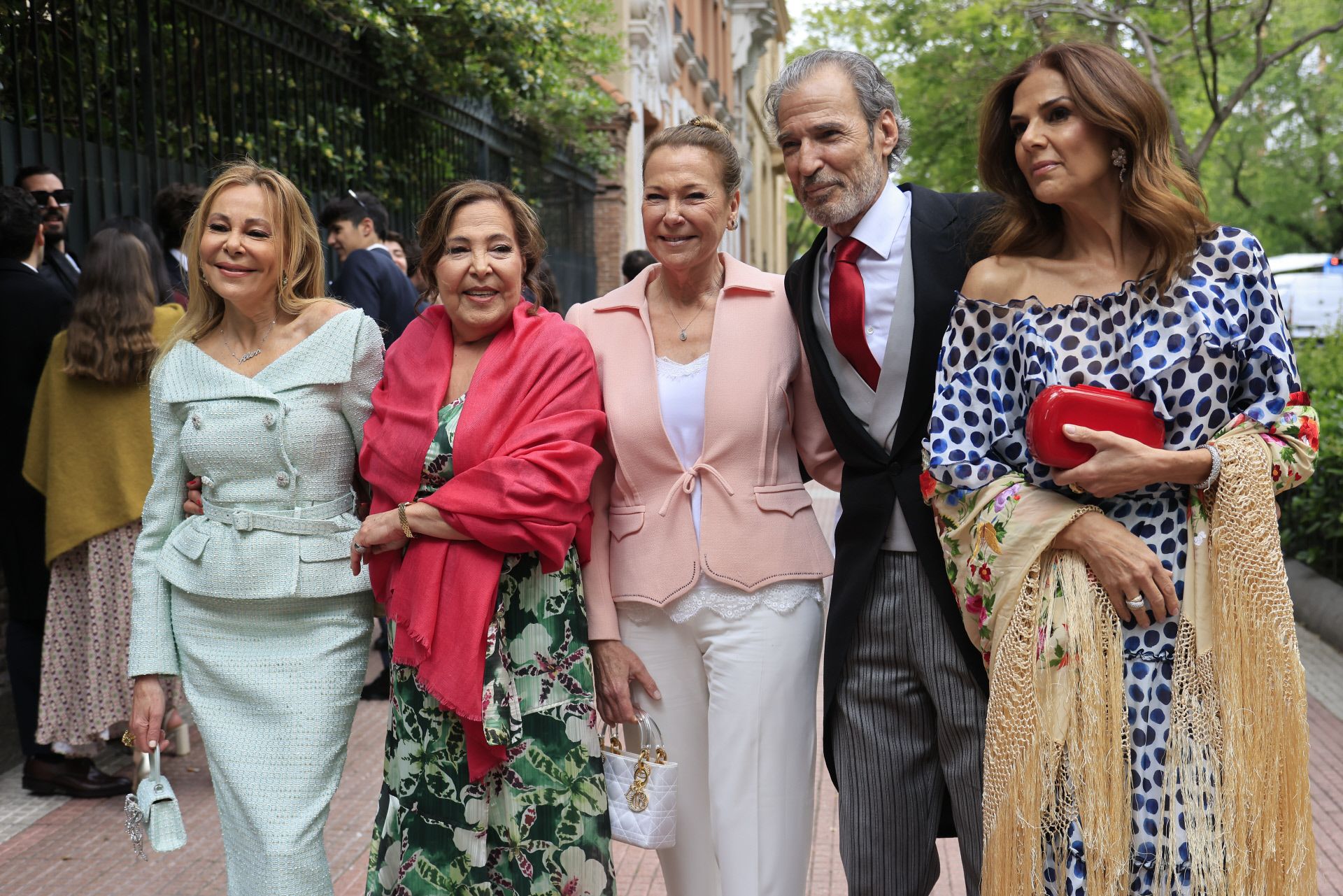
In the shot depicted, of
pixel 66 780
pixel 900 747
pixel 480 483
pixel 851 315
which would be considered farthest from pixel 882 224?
pixel 66 780

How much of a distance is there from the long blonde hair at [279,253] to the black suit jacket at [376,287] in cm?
353

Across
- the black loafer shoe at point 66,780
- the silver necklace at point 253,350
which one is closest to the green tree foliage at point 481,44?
the black loafer shoe at point 66,780

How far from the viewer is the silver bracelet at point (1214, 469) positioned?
8.48ft

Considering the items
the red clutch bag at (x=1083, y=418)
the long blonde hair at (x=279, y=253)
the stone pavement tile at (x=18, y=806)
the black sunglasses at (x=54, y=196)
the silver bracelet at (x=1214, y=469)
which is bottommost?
the stone pavement tile at (x=18, y=806)

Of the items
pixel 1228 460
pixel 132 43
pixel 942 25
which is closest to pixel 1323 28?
pixel 942 25

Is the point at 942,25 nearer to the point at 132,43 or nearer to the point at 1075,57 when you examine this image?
the point at 132,43

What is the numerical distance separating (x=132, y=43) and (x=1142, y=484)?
5.65m

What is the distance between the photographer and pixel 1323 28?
34.1 ft

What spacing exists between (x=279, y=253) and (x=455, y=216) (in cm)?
47

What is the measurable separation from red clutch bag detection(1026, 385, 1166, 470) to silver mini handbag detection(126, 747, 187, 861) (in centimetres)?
211

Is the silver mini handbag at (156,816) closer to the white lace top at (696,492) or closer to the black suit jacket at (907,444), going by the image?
the white lace top at (696,492)

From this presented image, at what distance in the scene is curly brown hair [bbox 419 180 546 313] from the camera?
3152mm

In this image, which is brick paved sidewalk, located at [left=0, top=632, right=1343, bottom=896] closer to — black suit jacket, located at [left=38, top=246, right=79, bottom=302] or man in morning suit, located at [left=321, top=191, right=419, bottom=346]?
black suit jacket, located at [left=38, top=246, right=79, bottom=302]

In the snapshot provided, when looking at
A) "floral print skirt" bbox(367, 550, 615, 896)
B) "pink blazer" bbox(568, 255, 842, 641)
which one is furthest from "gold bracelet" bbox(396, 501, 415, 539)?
"pink blazer" bbox(568, 255, 842, 641)
